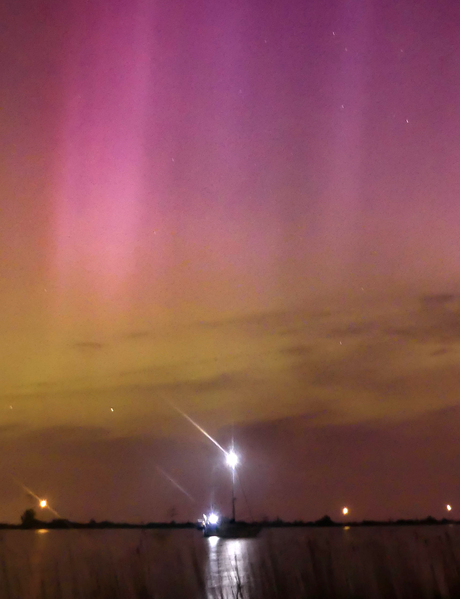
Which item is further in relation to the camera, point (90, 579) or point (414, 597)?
point (90, 579)

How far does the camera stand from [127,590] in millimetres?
27781

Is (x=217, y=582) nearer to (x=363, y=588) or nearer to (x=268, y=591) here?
(x=268, y=591)

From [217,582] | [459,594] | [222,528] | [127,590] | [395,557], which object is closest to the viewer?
[459,594]

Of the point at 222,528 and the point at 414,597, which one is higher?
the point at 222,528

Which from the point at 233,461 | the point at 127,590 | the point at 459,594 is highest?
the point at 233,461

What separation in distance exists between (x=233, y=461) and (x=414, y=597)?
56453 mm

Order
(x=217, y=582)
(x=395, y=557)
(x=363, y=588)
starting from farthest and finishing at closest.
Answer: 1. (x=395, y=557)
2. (x=217, y=582)
3. (x=363, y=588)

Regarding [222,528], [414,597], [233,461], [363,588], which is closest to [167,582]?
[363,588]

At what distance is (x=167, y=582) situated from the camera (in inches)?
1238

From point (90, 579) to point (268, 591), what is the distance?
9.34 metres

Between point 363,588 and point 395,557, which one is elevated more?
point 395,557

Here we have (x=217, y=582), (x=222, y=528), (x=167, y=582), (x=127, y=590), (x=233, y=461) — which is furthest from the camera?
(x=222, y=528)

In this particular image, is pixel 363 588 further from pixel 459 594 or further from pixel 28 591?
pixel 28 591

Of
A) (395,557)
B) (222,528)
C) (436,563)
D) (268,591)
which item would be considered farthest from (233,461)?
(222,528)
